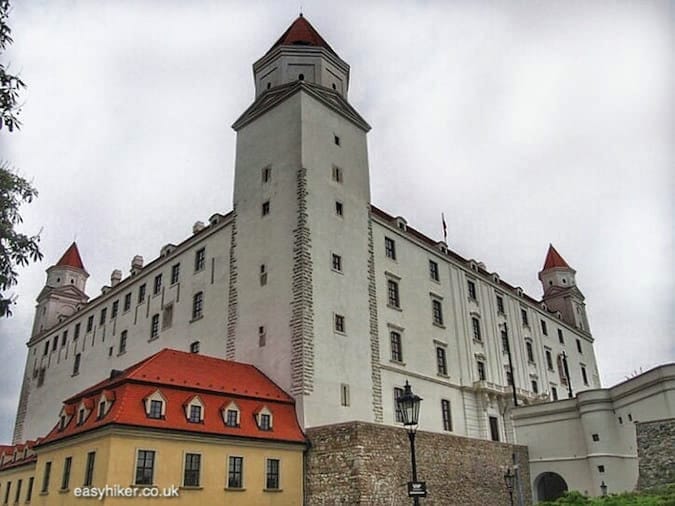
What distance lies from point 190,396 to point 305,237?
31.7 ft

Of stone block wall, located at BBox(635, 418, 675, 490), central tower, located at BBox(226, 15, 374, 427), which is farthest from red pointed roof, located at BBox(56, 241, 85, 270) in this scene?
stone block wall, located at BBox(635, 418, 675, 490)

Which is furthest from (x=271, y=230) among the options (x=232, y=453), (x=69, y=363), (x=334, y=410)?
(x=69, y=363)

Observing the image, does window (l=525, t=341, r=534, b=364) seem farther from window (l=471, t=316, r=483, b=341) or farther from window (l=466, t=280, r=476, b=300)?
window (l=466, t=280, r=476, b=300)

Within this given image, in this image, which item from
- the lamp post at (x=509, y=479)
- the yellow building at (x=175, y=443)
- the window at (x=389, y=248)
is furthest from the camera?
the window at (x=389, y=248)

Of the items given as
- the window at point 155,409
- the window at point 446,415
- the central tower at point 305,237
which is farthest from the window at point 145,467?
the window at point 446,415

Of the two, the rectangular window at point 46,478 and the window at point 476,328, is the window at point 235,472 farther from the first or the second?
the window at point 476,328

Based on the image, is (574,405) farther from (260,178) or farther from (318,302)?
(260,178)

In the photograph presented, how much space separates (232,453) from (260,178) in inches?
615

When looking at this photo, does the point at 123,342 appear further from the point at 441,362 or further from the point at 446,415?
the point at 446,415

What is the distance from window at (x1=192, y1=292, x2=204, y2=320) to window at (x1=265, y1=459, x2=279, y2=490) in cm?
1276

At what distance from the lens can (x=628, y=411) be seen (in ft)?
91.2

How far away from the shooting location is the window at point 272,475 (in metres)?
22.4

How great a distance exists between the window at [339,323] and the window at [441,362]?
28.4ft

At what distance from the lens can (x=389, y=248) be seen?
34312mm
